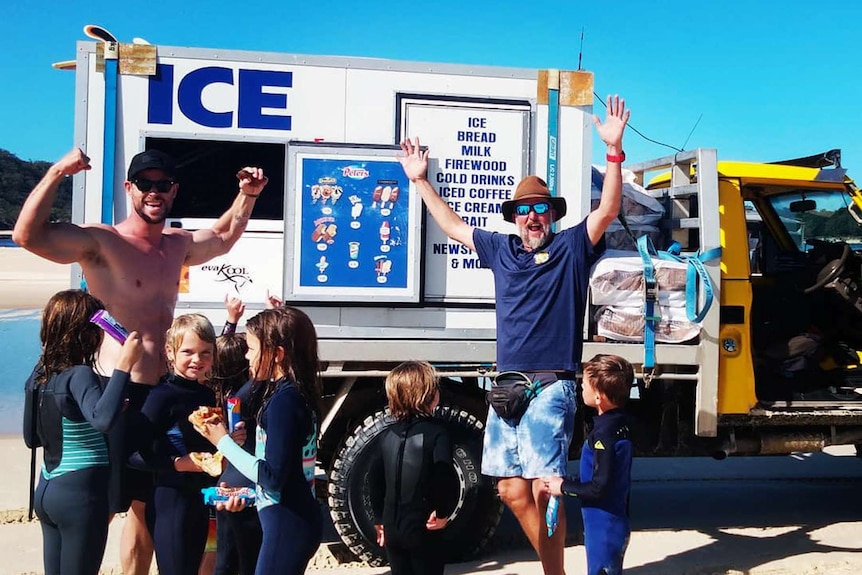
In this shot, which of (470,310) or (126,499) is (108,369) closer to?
(126,499)

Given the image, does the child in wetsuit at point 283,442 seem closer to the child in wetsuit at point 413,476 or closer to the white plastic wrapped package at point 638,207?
the child in wetsuit at point 413,476

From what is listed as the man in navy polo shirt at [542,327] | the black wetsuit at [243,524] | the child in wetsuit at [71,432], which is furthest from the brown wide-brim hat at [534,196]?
the child in wetsuit at [71,432]

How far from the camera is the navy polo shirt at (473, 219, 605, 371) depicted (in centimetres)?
382

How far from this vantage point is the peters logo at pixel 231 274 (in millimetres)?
4555

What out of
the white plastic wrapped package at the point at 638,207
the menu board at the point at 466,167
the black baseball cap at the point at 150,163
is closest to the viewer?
the black baseball cap at the point at 150,163

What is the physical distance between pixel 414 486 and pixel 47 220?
1.91 meters

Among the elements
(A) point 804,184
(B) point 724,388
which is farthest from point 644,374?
(A) point 804,184

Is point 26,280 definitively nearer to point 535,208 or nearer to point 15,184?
point 535,208

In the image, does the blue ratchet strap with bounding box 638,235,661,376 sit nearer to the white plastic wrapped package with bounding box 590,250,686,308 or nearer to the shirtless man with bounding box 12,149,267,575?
the white plastic wrapped package with bounding box 590,250,686,308

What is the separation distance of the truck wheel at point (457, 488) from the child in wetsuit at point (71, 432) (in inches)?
Result: 66.0

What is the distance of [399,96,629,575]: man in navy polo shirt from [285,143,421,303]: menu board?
32.1 inches

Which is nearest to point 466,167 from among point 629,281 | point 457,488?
point 629,281

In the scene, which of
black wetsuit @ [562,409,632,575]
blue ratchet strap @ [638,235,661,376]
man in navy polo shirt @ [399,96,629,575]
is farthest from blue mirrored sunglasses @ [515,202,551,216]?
blue ratchet strap @ [638,235,661,376]

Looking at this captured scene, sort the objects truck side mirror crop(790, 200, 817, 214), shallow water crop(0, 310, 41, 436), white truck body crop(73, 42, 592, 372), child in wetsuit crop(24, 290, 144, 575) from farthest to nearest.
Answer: shallow water crop(0, 310, 41, 436), truck side mirror crop(790, 200, 817, 214), white truck body crop(73, 42, 592, 372), child in wetsuit crop(24, 290, 144, 575)
